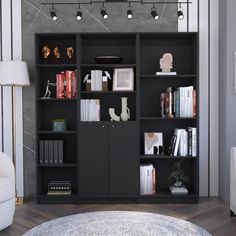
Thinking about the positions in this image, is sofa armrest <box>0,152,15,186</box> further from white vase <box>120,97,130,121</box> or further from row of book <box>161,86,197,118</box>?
row of book <box>161,86,197,118</box>

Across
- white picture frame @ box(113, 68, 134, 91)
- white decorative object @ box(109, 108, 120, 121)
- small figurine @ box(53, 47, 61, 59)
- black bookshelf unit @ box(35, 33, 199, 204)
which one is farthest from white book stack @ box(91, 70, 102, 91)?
small figurine @ box(53, 47, 61, 59)

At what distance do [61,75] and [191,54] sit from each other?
5.41ft

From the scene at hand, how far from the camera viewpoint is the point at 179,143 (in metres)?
4.76

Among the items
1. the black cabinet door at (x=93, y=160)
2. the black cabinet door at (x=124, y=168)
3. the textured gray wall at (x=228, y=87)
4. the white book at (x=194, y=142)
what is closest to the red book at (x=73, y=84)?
the black cabinet door at (x=93, y=160)

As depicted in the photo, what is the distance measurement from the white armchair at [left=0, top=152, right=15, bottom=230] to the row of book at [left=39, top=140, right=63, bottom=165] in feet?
2.67

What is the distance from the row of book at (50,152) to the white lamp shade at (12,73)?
2.51 feet

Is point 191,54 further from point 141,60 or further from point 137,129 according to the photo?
point 137,129

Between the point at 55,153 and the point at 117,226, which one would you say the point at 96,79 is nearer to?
the point at 55,153

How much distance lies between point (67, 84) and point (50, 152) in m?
0.84

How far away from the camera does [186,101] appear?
471cm

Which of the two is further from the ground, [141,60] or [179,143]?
[141,60]

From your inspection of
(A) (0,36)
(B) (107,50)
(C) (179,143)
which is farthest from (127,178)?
(A) (0,36)

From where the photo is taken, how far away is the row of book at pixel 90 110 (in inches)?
187

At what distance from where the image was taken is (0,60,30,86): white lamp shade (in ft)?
15.1
